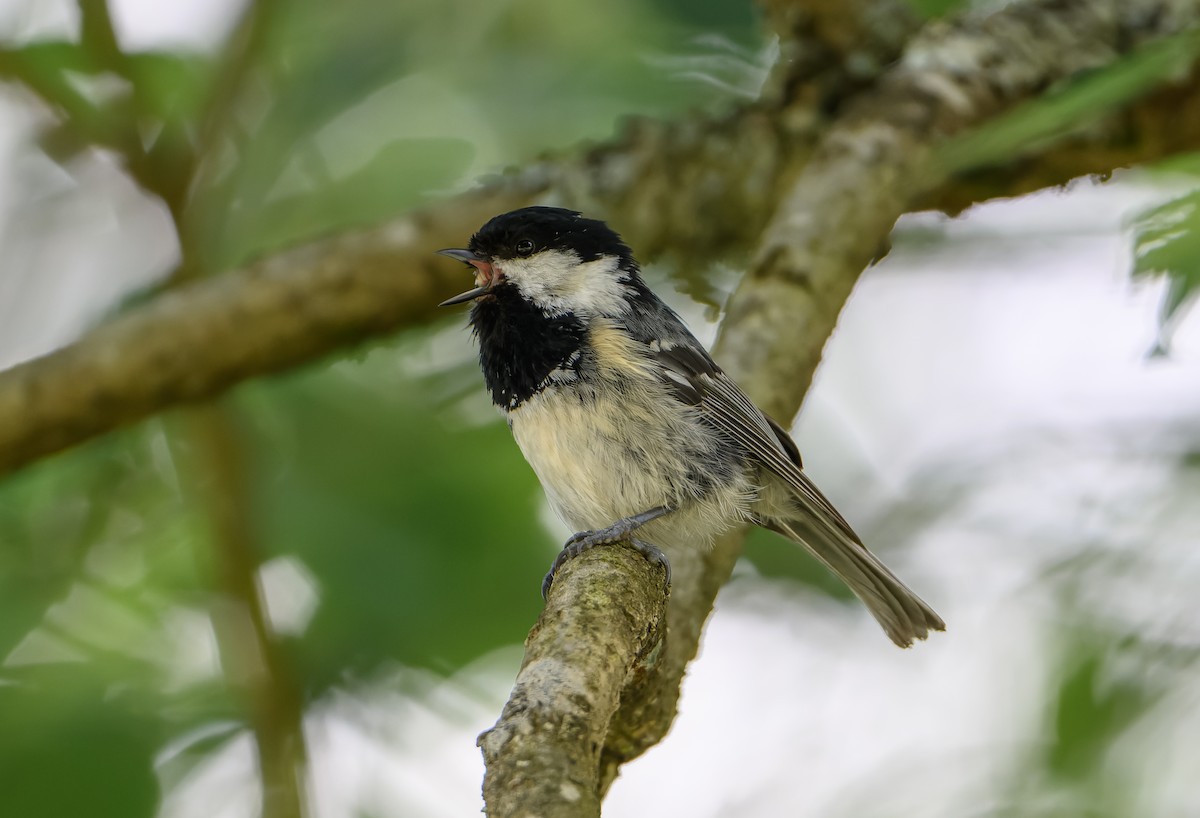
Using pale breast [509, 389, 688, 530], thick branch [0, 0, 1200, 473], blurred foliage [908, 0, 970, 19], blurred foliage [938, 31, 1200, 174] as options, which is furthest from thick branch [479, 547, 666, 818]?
blurred foliage [908, 0, 970, 19]

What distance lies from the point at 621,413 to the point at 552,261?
1.58 feet

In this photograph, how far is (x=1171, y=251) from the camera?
1.62 metres

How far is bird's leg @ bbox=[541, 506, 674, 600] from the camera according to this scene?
92.2 inches

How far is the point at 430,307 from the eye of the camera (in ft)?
10.7

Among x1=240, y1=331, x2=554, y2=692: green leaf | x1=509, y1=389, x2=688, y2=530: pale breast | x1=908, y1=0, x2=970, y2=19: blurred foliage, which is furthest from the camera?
x1=908, y1=0, x2=970, y2=19: blurred foliage

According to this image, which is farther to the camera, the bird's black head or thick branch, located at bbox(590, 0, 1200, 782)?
the bird's black head

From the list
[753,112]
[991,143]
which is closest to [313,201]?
[753,112]

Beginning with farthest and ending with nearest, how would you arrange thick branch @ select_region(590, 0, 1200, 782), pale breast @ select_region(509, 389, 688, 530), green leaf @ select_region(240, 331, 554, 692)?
1. green leaf @ select_region(240, 331, 554, 692)
2. pale breast @ select_region(509, 389, 688, 530)
3. thick branch @ select_region(590, 0, 1200, 782)

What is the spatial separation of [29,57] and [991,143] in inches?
100

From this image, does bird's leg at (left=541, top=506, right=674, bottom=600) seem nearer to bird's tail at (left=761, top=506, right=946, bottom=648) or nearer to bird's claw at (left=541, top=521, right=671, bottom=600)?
bird's claw at (left=541, top=521, right=671, bottom=600)

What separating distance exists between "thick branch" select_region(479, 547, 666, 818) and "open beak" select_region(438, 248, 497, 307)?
2.93ft

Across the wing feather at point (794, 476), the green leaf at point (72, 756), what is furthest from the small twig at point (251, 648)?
the wing feather at point (794, 476)

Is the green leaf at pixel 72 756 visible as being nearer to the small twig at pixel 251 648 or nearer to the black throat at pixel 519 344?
the small twig at pixel 251 648

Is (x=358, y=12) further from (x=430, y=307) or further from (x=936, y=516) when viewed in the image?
(x=936, y=516)
